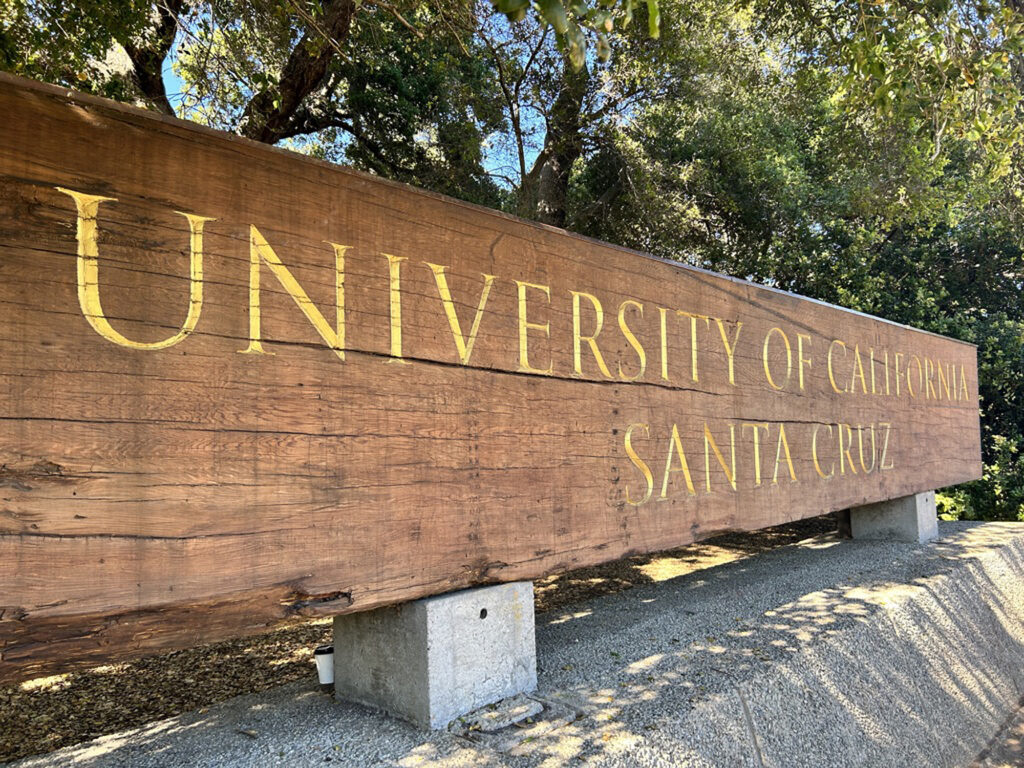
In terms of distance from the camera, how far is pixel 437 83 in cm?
751

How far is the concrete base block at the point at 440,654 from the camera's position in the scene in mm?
2389

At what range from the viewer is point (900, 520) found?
6.09 meters

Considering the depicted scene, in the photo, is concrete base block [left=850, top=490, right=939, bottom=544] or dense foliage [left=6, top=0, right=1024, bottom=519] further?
concrete base block [left=850, top=490, right=939, bottom=544]

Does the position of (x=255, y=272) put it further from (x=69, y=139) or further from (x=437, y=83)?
(x=437, y=83)

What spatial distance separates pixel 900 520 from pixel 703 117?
5.12m

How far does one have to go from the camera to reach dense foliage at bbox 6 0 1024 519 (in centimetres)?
482

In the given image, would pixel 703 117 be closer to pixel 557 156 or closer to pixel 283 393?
pixel 557 156

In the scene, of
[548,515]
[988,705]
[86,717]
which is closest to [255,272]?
[548,515]

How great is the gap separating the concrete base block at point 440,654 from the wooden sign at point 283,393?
0.13 meters

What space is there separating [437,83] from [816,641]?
20.9 ft

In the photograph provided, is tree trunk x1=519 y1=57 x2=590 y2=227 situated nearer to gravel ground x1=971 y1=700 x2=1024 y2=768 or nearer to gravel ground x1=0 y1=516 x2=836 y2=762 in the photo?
gravel ground x1=0 y1=516 x2=836 y2=762

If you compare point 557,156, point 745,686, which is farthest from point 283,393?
point 557,156

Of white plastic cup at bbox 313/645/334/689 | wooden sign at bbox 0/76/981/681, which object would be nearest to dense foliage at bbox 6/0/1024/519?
wooden sign at bbox 0/76/981/681

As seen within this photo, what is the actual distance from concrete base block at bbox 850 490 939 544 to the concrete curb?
19.1 inches
